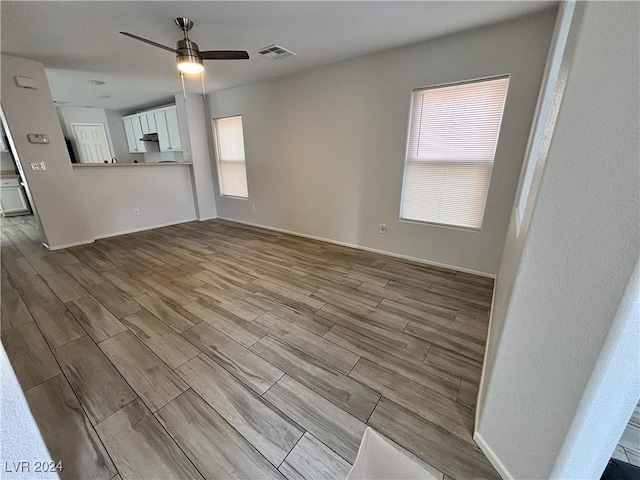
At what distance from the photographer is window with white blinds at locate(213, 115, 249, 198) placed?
15.5ft

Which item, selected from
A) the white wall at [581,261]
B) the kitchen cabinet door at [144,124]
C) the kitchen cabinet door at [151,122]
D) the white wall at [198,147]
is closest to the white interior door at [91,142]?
the kitchen cabinet door at [144,124]

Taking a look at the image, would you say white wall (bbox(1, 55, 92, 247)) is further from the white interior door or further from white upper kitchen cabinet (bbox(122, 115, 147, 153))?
the white interior door

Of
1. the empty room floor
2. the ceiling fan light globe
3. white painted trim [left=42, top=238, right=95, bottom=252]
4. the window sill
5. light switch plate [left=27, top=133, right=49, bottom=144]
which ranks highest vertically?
the ceiling fan light globe

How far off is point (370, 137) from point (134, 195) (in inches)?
165

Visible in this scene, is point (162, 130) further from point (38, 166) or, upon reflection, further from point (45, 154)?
point (38, 166)

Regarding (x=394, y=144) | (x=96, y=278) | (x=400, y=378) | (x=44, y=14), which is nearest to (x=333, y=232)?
(x=394, y=144)

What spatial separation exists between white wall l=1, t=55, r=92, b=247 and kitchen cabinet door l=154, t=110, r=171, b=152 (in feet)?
6.79

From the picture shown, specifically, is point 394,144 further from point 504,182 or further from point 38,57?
point 38,57

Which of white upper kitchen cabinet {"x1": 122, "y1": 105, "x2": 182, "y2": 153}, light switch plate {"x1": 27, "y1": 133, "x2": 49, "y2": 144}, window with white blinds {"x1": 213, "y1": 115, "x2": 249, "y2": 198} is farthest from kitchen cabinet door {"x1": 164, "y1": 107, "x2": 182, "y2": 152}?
light switch plate {"x1": 27, "y1": 133, "x2": 49, "y2": 144}

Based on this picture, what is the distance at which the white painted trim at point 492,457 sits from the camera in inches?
40.3

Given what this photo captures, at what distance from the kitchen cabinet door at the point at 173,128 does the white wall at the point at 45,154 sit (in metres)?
1.93

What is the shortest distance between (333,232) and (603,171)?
3239 mm

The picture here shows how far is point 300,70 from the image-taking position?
11.6 ft

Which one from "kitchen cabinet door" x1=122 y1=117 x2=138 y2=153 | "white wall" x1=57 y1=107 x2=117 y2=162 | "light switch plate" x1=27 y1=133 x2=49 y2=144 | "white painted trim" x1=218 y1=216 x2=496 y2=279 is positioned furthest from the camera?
"kitchen cabinet door" x1=122 y1=117 x2=138 y2=153
